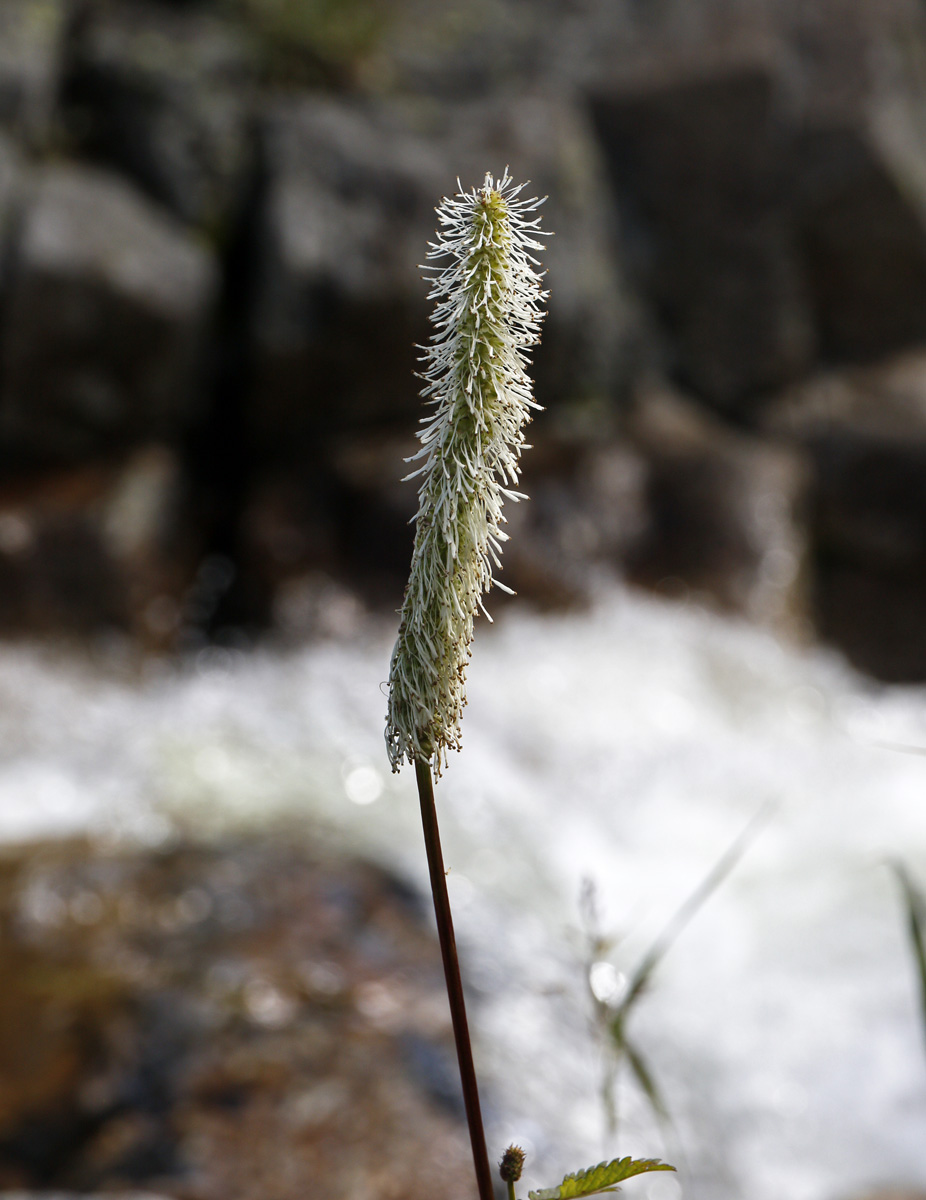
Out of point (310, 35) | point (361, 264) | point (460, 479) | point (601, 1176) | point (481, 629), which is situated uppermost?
point (310, 35)

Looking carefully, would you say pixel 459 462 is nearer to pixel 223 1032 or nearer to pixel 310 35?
pixel 223 1032

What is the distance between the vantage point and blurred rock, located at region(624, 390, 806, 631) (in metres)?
8.09

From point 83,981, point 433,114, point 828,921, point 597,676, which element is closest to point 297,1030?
point 83,981

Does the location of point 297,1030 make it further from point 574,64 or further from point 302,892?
point 574,64

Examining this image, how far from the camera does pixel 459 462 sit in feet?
2.92

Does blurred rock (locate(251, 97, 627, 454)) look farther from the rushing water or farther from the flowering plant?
the flowering plant

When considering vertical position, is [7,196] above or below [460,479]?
above

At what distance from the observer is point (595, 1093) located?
294cm

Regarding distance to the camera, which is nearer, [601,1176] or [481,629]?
[601,1176]

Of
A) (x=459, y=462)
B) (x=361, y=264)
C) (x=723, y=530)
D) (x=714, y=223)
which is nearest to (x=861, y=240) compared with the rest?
(x=714, y=223)

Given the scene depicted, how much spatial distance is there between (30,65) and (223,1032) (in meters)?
7.51

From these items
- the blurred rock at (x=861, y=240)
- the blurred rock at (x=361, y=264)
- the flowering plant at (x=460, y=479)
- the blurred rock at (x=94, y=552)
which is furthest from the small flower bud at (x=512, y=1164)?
the blurred rock at (x=861, y=240)

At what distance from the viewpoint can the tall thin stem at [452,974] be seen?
2.72 feet

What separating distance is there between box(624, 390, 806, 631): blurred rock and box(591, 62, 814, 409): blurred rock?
1612 millimetres
